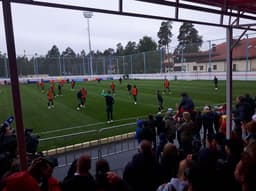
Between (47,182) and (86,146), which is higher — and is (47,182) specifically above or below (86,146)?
above

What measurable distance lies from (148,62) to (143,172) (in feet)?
176

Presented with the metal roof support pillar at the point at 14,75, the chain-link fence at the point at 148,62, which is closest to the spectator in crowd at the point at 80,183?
the metal roof support pillar at the point at 14,75

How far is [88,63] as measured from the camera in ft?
208

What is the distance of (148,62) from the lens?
56094 mm

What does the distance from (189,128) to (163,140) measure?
2.44ft

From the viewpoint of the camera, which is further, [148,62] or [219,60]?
[148,62]

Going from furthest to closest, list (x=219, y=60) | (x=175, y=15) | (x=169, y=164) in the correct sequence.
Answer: (x=219, y=60), (x=175, y=15), (x=169, y=164)

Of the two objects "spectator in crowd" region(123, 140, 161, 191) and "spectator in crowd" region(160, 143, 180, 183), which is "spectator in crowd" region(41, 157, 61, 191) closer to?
"spectator in crowd" region(123, 140, 161, 191)

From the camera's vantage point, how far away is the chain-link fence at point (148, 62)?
36381 mm

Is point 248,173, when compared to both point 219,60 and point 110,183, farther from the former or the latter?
point 219,60

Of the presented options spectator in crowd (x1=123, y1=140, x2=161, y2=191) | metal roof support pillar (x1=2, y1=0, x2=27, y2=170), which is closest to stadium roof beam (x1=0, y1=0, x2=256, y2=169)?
metal roof support pillar (x1=2, y1=0, x2=27, y2=170)

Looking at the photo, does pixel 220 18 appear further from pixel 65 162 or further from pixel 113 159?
pixel 65 162

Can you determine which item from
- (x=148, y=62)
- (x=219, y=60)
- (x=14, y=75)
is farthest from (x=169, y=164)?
(x=148, y=62)

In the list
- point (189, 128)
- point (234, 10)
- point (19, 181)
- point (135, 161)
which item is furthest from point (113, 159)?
point (19, 181)
